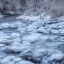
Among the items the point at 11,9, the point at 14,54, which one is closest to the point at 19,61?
the point at 14,54

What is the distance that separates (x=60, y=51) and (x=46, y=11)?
4776 mm

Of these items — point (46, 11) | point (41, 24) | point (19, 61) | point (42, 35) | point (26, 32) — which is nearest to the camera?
point (19, 61)

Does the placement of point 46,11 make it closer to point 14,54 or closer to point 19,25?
point 19,25

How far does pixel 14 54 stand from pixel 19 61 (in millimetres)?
396

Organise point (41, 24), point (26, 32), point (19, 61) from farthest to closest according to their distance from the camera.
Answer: point (41, 24), point (26, 32), point (19, 61)

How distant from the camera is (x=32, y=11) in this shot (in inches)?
359

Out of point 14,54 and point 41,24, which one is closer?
point 14,54

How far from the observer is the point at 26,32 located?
218 inches

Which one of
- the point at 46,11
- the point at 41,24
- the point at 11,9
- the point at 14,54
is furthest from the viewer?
the point at 11,9

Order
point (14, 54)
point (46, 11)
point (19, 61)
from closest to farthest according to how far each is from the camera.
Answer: point (19, 61) < point (14, 54) < point (46, 11)

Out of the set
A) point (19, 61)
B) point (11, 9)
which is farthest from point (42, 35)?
point (11, 9)

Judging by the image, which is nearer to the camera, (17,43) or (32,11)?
(17,43)

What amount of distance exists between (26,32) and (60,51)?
169 cm

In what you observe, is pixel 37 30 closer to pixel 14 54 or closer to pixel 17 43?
pixel 17 43
